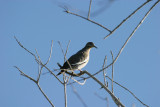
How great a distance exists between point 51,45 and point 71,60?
3.73 m

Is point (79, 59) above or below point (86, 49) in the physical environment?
below

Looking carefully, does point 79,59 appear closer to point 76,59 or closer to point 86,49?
point 76,59

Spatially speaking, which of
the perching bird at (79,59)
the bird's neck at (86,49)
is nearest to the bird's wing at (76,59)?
the perching bird at (79,59)

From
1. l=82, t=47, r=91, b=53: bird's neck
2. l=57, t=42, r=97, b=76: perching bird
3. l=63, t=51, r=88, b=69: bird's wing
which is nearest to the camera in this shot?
l=57, t=42, r=97, b=76: perching bird

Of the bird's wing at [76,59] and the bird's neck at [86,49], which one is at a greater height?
the bird's neck at [86,49]

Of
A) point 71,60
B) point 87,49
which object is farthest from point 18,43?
point 87,49

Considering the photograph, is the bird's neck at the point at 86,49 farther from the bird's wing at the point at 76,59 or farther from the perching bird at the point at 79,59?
the bird's wing at the point at 76,59

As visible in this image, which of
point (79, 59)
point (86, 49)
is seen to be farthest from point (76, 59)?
point (86, 49)

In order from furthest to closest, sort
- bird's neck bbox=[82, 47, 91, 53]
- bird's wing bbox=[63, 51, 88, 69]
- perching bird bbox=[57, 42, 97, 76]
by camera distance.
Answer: bird's neck bbox=[82, 47, 91, 53] < bird's wing bbox=[63, 51, 88, 69] < perching bird bbox=[57, 42, 97, 76]

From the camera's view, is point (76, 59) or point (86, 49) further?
point (86, 49)

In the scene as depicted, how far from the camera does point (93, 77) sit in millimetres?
3744

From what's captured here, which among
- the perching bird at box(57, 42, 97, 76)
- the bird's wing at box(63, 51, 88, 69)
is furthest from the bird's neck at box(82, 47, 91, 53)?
the bird's wing at box(63, 51, 88, 69)

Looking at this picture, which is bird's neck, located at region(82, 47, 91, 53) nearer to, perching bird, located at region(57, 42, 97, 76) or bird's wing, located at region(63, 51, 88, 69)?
perching bird, located at region(57, 42, 97, 76)

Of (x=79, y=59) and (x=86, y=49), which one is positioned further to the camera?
(x=86, y=49)
